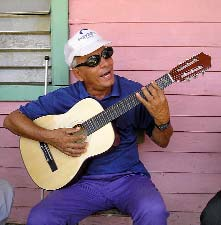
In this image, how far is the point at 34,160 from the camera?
3209 millimetres

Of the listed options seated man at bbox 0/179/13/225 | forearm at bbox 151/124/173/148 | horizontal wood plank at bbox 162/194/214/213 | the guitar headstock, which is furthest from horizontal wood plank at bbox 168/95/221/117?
seated man at bbox 0/179/13/225

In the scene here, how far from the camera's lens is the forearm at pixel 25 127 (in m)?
3.16

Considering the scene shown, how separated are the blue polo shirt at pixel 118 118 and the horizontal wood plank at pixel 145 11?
18.4 inches

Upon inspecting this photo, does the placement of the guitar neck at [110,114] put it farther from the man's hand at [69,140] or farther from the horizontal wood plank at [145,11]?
the horizontal wood plank at [145,11]

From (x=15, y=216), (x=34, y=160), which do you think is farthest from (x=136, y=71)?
(x=15, y=216)

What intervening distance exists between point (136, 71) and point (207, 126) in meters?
0.57

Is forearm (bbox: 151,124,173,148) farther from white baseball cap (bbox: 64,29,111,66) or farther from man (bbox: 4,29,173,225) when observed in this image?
white baseball cap (bbox: 64,29,111,66)

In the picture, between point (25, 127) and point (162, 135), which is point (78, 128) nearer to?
point (25, 127)

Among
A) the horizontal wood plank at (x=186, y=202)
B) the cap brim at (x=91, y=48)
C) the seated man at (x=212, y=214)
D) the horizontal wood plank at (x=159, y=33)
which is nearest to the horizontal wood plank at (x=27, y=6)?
the horizontal wood plank at (x=159, y=33)

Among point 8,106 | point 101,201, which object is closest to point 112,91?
point 101,201

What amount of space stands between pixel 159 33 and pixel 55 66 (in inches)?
27.7

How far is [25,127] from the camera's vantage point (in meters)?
3.21

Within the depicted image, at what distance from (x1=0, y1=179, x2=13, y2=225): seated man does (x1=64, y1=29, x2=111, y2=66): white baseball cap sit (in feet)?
2.62

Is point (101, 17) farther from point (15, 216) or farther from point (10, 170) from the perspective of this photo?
point (15, 216)
